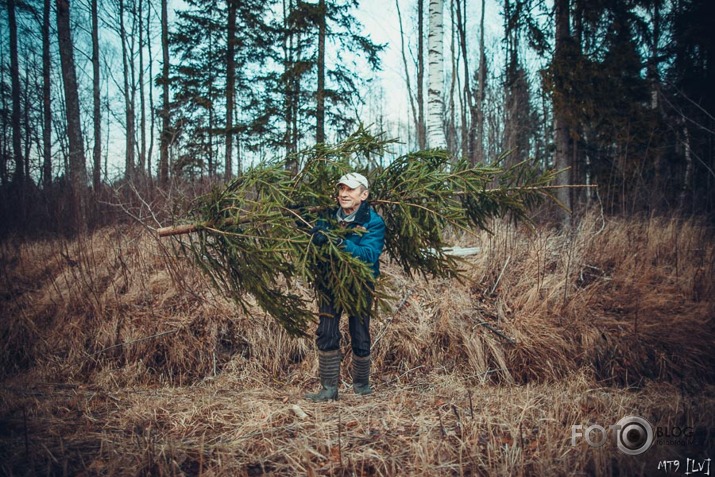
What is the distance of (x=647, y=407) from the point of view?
3141 millimetres

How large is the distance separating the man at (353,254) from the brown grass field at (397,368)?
205 mm

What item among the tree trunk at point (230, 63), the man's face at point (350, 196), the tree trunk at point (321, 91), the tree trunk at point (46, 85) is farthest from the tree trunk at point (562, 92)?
the tree trunk at point (46, 85)

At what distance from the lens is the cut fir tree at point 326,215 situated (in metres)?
2.81

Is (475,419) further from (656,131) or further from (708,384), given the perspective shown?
(656,131)

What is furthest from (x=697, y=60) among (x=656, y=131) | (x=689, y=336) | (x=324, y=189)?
(x=324, y=189)

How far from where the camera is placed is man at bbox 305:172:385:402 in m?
2.92

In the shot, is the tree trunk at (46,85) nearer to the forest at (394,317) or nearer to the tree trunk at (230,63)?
the forest at (394,317)

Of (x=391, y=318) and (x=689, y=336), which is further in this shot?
(x=391, y=318)

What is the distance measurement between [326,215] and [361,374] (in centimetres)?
157

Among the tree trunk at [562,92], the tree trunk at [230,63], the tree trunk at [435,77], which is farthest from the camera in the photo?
the tree trunk at [230,63]

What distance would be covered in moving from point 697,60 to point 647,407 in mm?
12203

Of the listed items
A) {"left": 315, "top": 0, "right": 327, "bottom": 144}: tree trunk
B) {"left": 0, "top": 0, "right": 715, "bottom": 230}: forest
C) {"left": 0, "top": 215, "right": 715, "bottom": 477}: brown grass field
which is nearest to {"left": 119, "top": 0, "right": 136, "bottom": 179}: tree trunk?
{"left": 0, "top": 0, "right": 715, "bottom": 230}: forest

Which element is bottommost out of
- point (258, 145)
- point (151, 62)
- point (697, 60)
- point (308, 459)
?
point (308, 459)

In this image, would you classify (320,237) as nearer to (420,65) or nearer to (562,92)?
(562,92)
